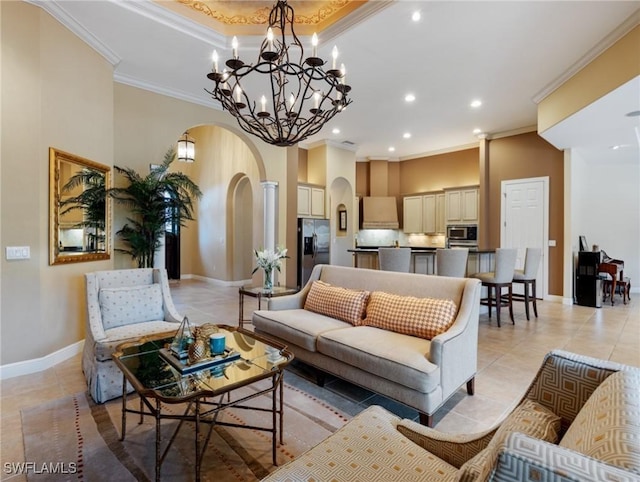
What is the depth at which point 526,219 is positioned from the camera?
6.65 meters

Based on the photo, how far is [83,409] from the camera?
8.02ft

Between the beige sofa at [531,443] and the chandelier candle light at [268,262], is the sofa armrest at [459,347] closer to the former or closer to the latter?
the beige sofa at [531,443]

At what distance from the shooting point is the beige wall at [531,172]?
6235 millimetres

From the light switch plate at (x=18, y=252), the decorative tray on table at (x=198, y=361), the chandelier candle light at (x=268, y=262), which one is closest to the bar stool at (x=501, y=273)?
the chandelier candle light at (x=268, y=262)

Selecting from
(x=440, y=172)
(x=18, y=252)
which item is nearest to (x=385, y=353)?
(x=18, y=252)

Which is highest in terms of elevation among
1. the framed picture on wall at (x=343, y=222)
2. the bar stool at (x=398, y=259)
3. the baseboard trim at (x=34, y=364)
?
the framed picture on wall at (x=343, y=222)

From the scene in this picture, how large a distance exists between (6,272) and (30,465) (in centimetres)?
189

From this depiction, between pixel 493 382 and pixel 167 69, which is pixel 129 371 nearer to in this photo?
pixel 493 382

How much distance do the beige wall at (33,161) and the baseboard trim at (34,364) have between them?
47 millimetres

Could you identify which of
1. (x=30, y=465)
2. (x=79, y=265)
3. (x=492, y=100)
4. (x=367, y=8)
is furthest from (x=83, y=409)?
(x=492, y=100)

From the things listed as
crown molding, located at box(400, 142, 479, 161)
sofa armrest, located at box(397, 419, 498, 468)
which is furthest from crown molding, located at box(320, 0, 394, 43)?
crown molding, located at box(400, 142, 479, 161)

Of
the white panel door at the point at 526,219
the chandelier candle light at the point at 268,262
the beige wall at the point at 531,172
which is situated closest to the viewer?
the chandelier candle light at the point at 268,262

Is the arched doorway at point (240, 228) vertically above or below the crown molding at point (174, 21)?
below

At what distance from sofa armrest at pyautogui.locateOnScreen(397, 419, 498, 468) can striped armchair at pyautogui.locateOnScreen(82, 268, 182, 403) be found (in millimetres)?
2208
